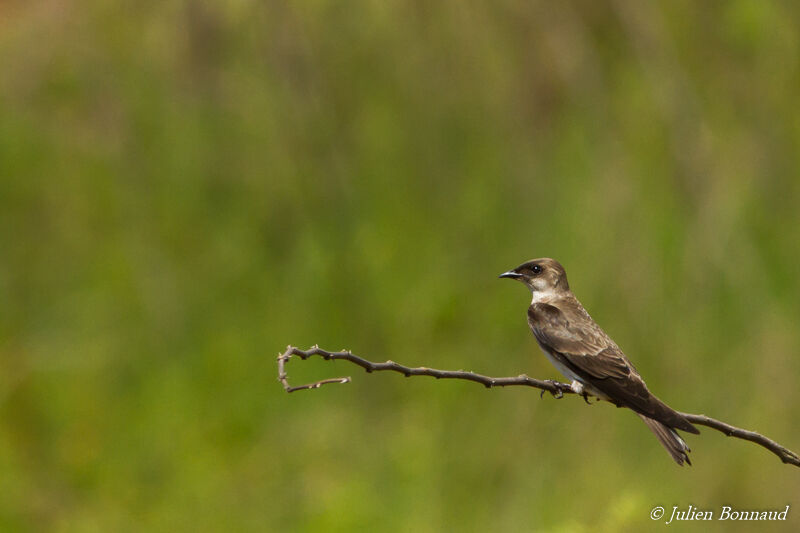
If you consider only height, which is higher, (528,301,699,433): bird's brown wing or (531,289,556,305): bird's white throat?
(531,289,556,305): bird's white throat

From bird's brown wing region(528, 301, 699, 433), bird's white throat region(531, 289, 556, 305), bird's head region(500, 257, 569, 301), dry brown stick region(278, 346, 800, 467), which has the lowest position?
dry brown stick region(278, 346, 800, 467)

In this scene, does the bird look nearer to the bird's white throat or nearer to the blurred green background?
the bird's white throat

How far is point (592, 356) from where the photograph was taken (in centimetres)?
342

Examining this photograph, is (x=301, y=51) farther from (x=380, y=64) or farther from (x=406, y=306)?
(x=406, y=306)

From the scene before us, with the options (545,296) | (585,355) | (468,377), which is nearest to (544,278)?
(545,296)

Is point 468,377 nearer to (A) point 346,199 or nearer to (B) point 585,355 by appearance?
(B) point 585,355

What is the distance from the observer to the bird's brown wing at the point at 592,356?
9.20 feet

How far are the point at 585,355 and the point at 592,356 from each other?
1.7 inches

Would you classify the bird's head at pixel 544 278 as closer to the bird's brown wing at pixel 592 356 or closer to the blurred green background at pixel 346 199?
the bird's brown wing at pixel 592 356

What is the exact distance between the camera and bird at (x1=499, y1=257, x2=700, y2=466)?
275cm
